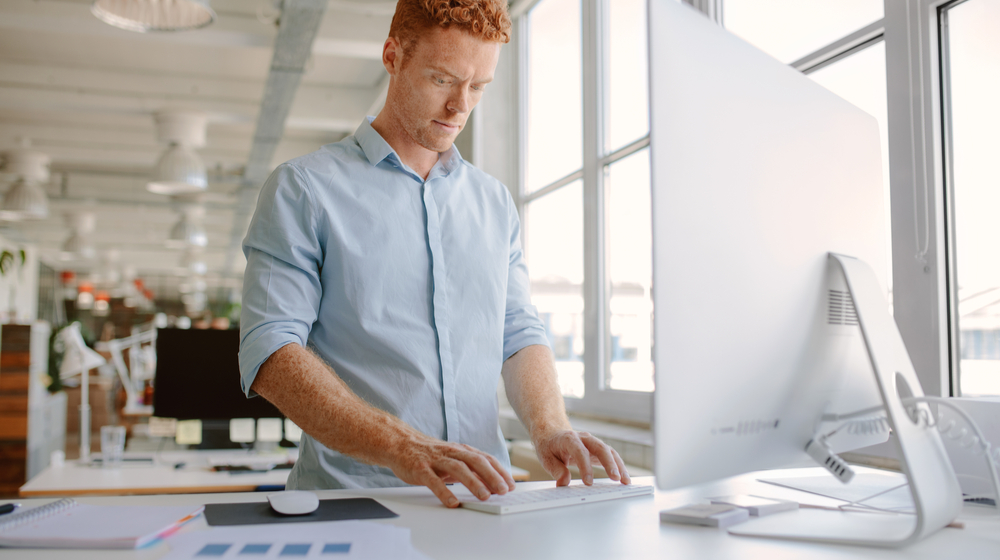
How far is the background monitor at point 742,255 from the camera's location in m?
0.73

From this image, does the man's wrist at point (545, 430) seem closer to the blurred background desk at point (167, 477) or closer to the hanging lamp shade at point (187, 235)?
the blurred background desk at point (167, 477)

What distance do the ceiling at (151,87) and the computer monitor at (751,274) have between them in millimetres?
4193

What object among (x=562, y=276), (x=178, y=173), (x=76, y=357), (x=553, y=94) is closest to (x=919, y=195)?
(x=562, y=276)

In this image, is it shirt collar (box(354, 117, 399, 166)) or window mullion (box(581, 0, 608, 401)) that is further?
window mullion (box(581, 0, 608, 401))

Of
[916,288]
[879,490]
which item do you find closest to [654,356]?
[879,490]

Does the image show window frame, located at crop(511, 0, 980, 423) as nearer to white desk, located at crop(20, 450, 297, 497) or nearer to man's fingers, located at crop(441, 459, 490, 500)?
man's fingers, located at crop(441, 459, 490, 500)

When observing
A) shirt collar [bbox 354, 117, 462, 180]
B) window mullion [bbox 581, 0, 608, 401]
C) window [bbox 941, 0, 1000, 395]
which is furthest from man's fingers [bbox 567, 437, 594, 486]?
window mullion [bbox 581, 0, 608, 401]

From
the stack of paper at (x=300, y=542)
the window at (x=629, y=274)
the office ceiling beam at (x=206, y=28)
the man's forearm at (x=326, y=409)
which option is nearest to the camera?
the stack of paper at (x=300, y=542)

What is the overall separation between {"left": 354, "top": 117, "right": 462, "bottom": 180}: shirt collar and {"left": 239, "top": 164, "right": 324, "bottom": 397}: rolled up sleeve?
6.3 inches

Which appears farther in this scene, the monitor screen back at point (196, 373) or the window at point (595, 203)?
the window at point (595, 203)

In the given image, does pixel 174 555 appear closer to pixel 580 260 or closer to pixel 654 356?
pixel 654 356

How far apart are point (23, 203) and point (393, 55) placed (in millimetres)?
7954

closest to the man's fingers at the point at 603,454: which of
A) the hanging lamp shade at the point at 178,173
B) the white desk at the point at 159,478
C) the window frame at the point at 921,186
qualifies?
the window frame at the point at 921,186

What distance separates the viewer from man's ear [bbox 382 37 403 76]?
139cm
